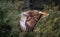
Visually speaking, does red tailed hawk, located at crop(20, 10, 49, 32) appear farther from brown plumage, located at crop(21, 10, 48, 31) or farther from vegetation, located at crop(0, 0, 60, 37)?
vegetation, located at crop(0, 0, 60, 37)

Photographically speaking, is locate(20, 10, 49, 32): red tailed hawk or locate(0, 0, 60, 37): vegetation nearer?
locate(0, 0, 60, 37): vegetation

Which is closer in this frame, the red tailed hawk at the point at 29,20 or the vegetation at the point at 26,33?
the vegetation at the point at 26,33

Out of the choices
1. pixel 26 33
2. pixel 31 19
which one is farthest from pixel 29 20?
pixel 26 33

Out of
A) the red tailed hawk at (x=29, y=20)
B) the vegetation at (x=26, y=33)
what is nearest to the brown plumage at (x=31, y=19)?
the red tailed hawk at (x=29, y=20)

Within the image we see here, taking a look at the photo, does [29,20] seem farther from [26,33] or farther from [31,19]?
[26,33]

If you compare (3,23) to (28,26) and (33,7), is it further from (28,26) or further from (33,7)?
(33,7)

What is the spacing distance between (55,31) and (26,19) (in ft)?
2.96

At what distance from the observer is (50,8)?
725 centimetres

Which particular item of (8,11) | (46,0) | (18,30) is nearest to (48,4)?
(46,0)

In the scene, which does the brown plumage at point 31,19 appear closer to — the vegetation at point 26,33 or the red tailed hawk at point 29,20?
the red tailed hawk at point 29,20

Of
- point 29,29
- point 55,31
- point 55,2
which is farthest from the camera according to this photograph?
Result: point 55,2

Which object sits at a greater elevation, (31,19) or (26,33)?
(31,19)

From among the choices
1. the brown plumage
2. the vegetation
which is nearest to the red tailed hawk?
the brown plumage

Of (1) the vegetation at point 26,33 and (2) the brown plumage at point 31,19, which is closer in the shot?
(1) the vegetation at point 26,33
